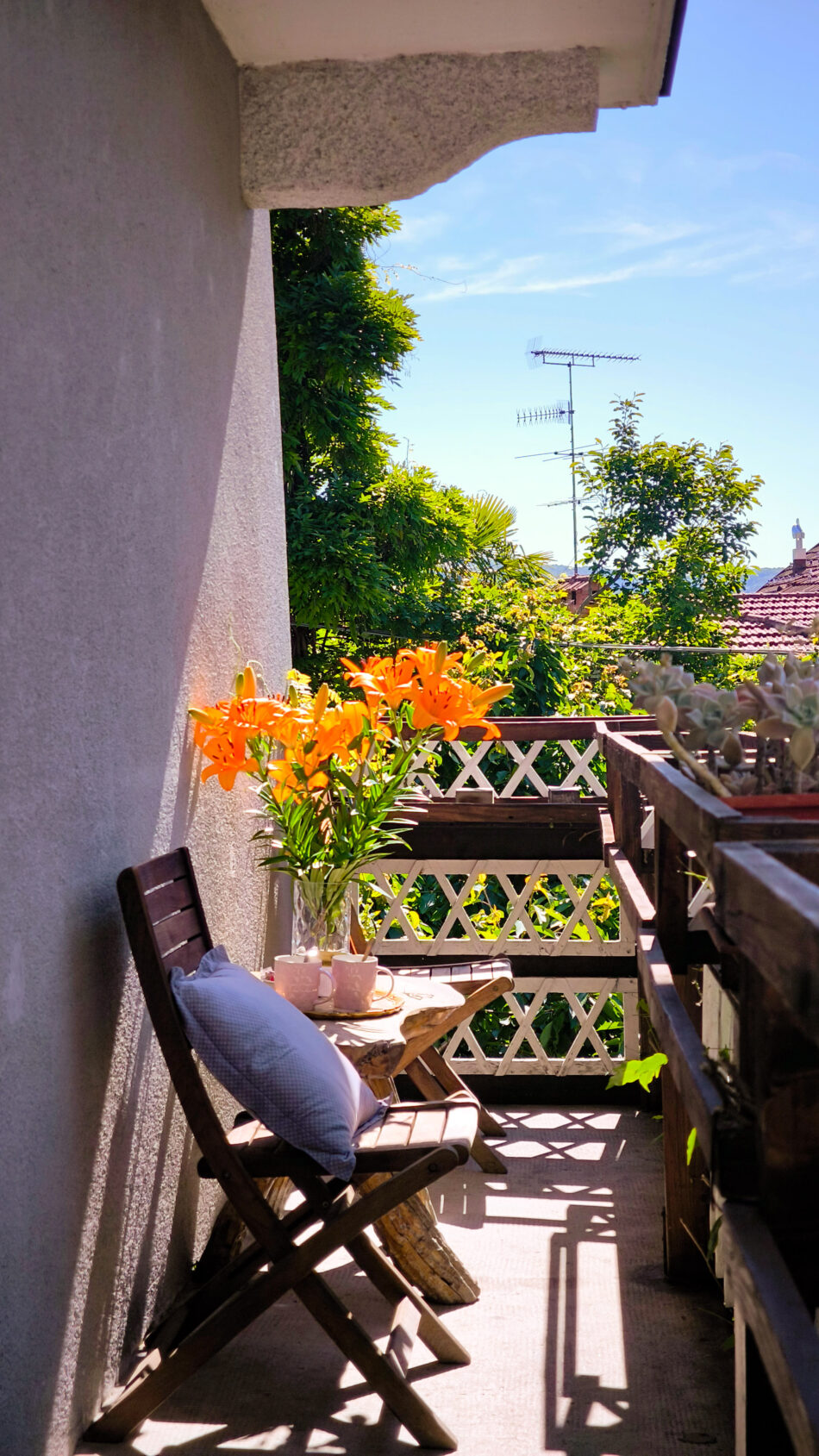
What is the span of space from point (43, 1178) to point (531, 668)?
7.46 metres

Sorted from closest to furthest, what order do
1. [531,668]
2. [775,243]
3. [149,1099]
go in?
[149,1099]
[531,668]
[775,243]

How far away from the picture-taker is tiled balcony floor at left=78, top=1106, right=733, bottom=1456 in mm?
2016

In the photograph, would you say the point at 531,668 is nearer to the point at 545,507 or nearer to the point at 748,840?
the point at 748,840

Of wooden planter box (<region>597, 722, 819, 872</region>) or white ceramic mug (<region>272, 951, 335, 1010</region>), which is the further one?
white ceramic mug (<region>272, 951, 335, 1010</region>)

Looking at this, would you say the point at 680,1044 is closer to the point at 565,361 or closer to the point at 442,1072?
the point at 442,1072

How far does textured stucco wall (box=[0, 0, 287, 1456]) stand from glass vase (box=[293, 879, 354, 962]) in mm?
272

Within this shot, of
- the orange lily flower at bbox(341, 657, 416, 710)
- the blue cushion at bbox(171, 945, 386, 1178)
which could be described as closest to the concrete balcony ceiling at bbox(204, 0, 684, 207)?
the orange lily flower at bbox(341, 657, 416, 710)

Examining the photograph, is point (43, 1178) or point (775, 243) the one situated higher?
point (775, 243)

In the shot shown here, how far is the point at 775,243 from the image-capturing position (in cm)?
2873

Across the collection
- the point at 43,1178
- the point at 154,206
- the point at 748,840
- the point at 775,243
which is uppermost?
the point at 775,243

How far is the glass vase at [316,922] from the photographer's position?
257 centimetres

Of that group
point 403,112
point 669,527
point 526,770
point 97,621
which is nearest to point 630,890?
point 97,621

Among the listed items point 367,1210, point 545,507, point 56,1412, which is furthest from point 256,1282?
point 545,507

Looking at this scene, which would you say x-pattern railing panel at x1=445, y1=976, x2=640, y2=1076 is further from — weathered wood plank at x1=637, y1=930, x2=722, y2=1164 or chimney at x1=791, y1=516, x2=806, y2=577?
chimney at x1=791, y1=516, x2=806, y2=577
